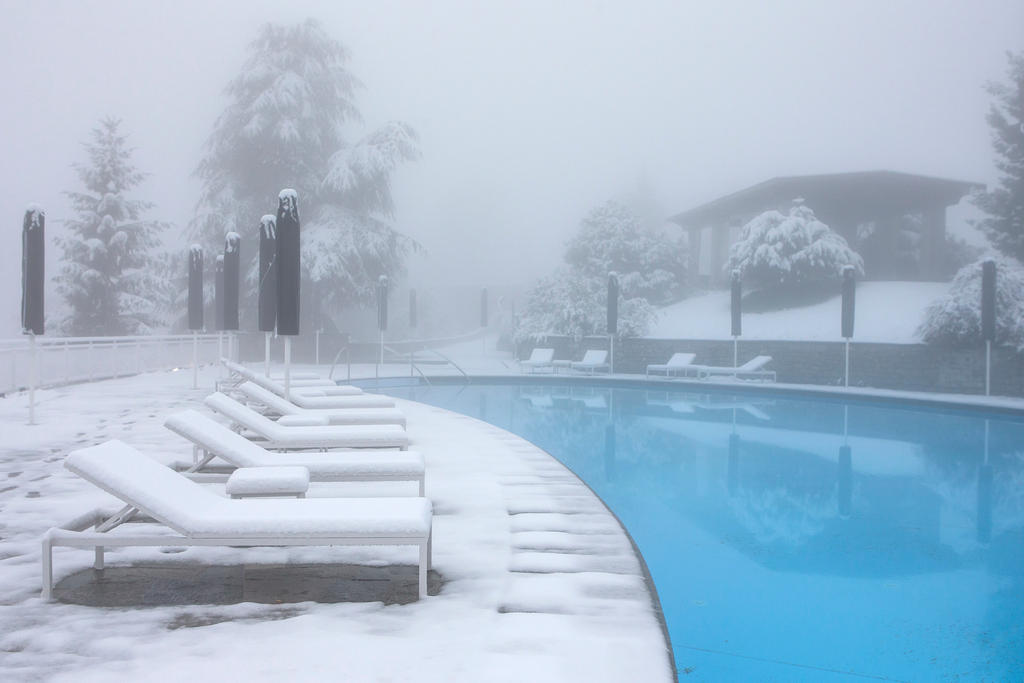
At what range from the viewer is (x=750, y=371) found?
18891 millimetres

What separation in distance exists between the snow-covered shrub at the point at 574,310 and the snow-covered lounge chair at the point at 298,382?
1301cm

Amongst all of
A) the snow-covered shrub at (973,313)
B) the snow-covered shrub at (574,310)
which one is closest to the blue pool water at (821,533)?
the snow-covered shrub at (973,313)

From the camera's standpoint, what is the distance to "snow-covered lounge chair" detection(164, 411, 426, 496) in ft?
16.7

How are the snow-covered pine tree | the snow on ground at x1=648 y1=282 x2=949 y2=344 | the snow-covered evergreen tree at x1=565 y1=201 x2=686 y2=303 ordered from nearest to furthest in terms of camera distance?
the snow on ground at x1=648 y1=282 x2=949 y2=344
the snow-covered pine tree
the snow-covered evergreen tree at x1=565 y1=201 x2=686 y2=303

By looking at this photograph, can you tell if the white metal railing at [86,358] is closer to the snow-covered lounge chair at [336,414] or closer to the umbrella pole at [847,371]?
the snow-covered lounge chair at [336,414]

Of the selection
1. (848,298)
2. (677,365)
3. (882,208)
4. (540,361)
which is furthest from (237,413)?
(882,208)

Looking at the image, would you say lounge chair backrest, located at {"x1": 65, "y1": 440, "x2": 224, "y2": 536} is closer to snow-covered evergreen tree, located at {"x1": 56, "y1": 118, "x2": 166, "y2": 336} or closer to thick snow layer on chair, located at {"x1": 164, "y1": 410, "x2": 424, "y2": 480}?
thick snow layer on chair, located at {"x1": 164, "y1": 410, "x2": 424, "y2": 480}

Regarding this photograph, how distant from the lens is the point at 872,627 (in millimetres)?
4824

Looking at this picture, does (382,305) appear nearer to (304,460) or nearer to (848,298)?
(848,298)

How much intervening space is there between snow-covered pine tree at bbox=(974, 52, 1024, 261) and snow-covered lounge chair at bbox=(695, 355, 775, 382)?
11955 mm

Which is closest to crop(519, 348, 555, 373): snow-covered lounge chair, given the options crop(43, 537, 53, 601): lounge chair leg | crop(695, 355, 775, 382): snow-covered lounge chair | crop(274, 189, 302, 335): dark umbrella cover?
crop(695, 355, 775, 382): snow-covered lounge chair

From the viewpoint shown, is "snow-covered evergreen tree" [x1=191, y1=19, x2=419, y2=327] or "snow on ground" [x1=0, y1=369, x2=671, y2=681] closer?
"snow on ground" [x1=0, y1=369, x2=671, y2=681]

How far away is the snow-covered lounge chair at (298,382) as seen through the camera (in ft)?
31.1

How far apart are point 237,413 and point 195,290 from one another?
30.0ft
